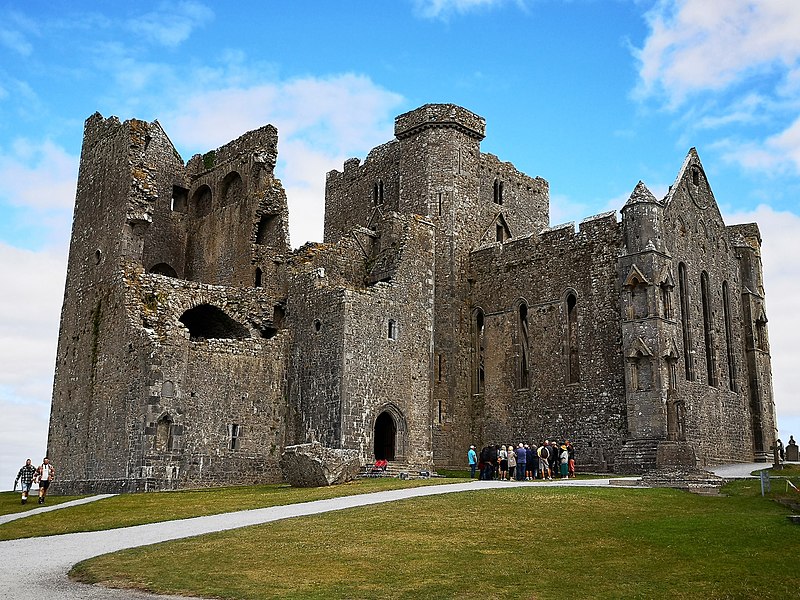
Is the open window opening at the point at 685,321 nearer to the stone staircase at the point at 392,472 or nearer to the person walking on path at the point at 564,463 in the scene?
the person walking on path at the point at 564,463

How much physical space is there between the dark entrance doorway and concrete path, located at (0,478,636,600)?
9256mm

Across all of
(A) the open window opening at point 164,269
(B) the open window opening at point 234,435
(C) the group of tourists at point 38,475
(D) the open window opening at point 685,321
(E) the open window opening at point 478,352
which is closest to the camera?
(C) the group of tourists at point 38,475

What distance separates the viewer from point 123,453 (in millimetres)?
30141

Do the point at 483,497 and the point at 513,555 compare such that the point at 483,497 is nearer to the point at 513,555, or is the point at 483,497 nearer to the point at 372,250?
the point at 513,555

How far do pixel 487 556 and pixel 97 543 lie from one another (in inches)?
301

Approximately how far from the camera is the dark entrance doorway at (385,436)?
111ft

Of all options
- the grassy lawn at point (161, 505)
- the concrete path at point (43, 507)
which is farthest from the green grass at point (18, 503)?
the concrete path at point (43, 507)

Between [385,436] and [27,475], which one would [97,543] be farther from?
[385,436]

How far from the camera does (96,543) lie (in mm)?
16359

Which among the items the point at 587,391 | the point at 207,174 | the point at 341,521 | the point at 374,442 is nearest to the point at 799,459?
the point at 587,391

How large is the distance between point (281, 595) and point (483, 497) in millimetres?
10256

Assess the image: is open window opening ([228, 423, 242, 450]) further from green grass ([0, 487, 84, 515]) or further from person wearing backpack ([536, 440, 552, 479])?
person wearing backpack ([536, 440, 552, 479])

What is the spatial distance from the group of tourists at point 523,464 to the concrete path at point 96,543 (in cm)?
458

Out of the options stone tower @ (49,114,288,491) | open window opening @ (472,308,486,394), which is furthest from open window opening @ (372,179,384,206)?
open window opening @ (472,308,486,394)
